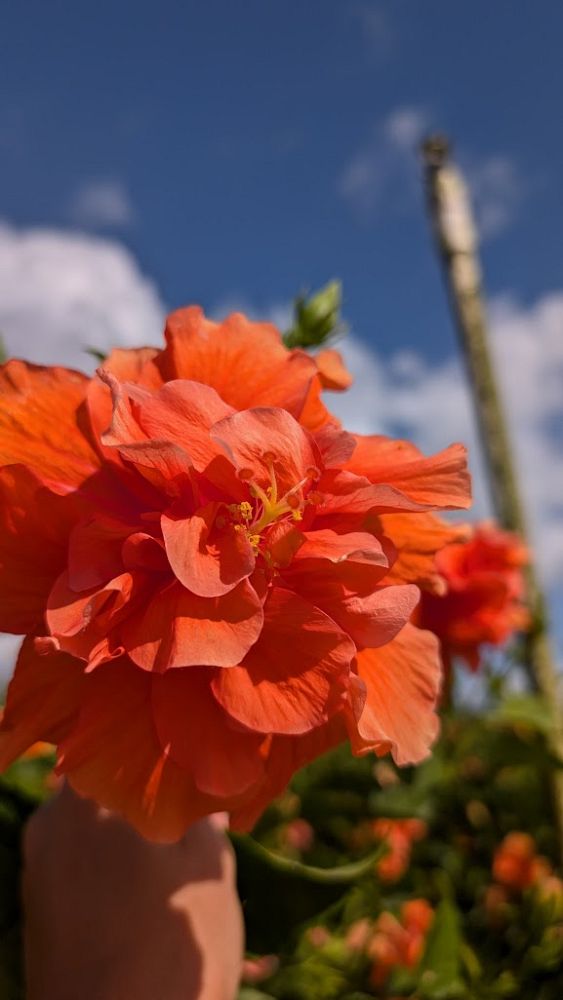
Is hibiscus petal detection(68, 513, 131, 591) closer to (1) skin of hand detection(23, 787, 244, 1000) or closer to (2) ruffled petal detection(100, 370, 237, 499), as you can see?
(2) ruffled petal detection(100, 370, 237, 499)

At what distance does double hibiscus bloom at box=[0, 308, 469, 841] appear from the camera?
1.53 feet

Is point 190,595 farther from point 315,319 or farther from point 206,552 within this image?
point 315,319

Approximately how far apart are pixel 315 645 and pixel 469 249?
1.82 m

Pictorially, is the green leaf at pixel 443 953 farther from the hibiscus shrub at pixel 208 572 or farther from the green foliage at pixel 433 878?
the hibiscus shrub at pixel 208 572

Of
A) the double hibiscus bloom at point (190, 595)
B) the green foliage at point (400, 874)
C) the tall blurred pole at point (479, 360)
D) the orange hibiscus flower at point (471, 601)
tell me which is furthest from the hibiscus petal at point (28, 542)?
the tall blurred pole at point (479, 360)

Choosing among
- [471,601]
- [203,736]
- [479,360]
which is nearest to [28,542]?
[203,736]

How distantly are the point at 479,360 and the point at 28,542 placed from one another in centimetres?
169

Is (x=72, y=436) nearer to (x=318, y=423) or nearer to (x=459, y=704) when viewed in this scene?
(x=318, y=423)

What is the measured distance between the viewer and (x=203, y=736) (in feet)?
1.55

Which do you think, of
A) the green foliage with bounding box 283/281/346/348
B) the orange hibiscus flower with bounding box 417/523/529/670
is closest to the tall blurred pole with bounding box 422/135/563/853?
the orange hibiscus flower with bounding box 417/523/529/670

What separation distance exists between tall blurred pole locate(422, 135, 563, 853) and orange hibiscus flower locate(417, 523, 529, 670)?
0.58 metres

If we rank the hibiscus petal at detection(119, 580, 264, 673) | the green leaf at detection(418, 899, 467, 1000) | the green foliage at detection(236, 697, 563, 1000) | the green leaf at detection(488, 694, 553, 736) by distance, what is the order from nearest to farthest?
1. the hibiscus petal at detection(119, 580, 264, 673)
2. the green foliage at detection(236, 697, 563, 1000)
3. the green leaf at detection(418, 899, 467, 1000)
4. the green leaf at detection(488, 694, 553, 736)

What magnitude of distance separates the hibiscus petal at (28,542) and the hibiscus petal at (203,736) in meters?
0.09

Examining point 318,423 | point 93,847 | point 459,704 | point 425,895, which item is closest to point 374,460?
point 318,423
